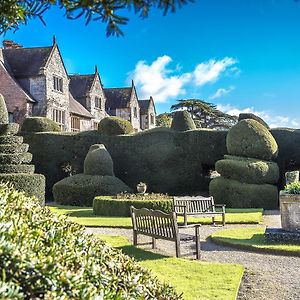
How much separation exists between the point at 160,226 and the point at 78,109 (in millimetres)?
31306

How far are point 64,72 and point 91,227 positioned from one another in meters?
25.2

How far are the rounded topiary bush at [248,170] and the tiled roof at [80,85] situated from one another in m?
25.5

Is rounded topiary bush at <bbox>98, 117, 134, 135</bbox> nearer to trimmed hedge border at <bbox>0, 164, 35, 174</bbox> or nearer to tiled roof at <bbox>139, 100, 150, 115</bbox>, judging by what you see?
trimmed hedge border at <bbox>0, 164, 35, 174</bbox>

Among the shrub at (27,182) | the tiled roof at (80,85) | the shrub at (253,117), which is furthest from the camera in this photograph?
the tiled roof at (80,85)

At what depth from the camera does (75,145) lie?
25141 millimetres

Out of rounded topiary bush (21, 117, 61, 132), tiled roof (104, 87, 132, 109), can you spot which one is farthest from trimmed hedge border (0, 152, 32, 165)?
tiled roof (104, 87, 132, 109)

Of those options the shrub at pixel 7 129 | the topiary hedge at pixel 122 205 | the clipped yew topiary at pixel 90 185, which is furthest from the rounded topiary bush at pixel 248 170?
the shrub at pixel 7 129

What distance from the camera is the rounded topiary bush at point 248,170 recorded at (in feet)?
63.0

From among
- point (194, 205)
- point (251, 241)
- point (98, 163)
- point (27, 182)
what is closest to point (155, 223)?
point (251, 241)

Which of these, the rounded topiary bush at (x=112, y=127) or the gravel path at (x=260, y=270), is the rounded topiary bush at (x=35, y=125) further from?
the gravel path at (x=260, y=270)

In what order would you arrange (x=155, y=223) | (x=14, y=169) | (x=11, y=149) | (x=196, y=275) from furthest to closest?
(x=11, y=149) → (x=14, y=169) → (x=155, y=223) → (x=196, y=275)

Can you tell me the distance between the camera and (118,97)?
5100cm

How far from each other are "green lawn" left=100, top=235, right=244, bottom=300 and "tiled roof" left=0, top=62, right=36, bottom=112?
25054 mm

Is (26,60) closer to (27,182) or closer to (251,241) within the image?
(27,182)
